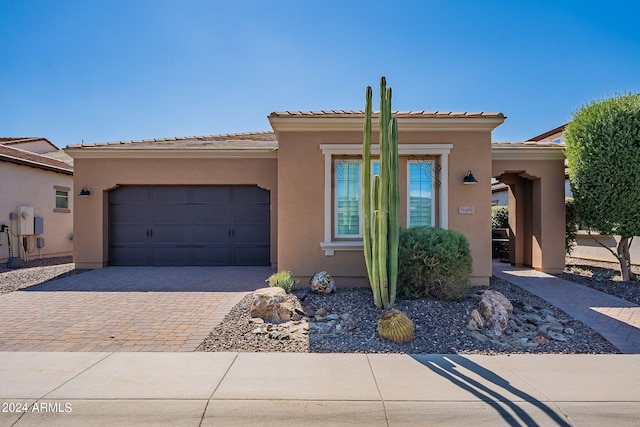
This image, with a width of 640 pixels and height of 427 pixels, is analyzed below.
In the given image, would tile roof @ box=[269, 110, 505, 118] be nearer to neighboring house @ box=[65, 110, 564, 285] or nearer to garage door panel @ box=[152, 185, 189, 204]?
neighboring house @ box=[65, 110, 564, 285]

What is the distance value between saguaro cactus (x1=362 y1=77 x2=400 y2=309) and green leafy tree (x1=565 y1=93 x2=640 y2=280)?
18.4 ft

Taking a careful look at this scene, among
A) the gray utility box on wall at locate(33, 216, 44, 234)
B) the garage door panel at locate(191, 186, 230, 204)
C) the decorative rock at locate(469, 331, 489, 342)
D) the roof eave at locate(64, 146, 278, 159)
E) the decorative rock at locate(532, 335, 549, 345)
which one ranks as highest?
the roof eave at locate(64, 146, 278, 159)

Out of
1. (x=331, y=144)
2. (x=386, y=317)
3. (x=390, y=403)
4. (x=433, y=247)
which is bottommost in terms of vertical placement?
(x=390, y=403)

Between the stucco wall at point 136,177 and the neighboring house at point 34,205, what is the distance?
378 cm

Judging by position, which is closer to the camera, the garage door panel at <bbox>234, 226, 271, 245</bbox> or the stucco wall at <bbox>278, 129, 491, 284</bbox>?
the stucco wall at <bbox>278, 129, 491, 284</bbox>

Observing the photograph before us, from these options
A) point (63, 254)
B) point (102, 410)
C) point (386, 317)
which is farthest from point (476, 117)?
point (63, 254)

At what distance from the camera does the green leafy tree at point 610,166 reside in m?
7.86

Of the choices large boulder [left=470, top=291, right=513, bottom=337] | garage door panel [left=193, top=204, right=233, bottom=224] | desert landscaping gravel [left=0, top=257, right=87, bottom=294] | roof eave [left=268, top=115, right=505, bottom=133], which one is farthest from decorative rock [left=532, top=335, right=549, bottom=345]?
desert landscaping gravel [left=0, top=257, right=87, bottom=294]

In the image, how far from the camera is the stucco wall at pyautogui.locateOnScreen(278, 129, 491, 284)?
795cm

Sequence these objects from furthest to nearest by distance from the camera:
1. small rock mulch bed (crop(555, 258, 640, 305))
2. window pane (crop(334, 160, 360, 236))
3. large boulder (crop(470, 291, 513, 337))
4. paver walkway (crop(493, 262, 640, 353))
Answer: window pane (crop(334, 160, 360, 236)) → small rock mulch bed (crop(555, 258, 640, 305)) → large boulder (crop(470, 291, 513, 337)) → paver walkway (crop(493, 262, 640, 353))

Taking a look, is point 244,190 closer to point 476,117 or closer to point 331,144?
point 331,144

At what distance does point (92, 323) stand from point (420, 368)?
499 cm

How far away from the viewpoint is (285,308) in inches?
231

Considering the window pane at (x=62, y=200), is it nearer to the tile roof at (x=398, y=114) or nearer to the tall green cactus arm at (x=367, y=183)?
the tile roof at (x=398, y=114)
